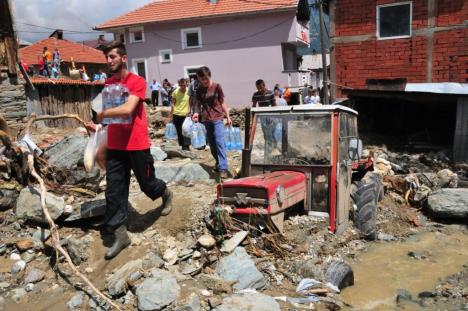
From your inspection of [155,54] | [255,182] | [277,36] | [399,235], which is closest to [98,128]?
[255,182]

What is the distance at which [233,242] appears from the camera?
4742mm

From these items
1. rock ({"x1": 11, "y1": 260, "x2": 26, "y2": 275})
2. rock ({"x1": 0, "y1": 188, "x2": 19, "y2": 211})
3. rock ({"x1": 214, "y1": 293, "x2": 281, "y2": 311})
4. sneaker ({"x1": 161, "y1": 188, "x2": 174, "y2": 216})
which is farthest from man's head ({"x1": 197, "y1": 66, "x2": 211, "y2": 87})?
rock ({"x1": 214, "y1": 293, "x2": 281, "y2": 311})

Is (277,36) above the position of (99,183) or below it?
above

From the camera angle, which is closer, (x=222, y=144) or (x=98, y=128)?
(x=98, y=128)

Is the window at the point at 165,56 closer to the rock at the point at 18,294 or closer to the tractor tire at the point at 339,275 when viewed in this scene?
the tractor tire at the point at 339,275

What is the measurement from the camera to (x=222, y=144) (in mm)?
6926

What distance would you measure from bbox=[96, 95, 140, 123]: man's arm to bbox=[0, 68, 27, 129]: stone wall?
6.91 metres

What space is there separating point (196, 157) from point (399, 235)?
13.3ft

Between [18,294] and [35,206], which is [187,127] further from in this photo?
[18,294]

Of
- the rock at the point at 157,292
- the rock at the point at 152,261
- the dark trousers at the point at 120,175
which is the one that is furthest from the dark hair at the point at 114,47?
the rock at the point at 157,292

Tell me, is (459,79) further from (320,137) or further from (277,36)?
(277,36)

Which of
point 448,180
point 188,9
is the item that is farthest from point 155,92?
point 448,180

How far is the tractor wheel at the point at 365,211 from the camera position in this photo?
606 cm

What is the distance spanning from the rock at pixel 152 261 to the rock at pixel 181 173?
99.4 inches
